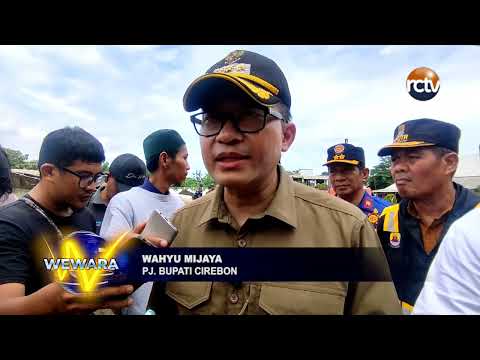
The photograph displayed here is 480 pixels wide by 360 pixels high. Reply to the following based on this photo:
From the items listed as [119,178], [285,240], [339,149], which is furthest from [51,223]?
[339,149]

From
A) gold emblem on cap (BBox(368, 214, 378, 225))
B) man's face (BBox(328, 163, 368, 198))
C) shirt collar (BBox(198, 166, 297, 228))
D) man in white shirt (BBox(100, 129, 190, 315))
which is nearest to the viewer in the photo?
shirt collar (BBox(198, 166, 297, 228))

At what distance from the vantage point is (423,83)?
1.43 metres

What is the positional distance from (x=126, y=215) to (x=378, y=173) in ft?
3.90

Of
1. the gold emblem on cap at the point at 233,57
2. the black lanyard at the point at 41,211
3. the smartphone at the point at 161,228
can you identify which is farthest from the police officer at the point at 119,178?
the gold emblem on cap at the point at 233,57

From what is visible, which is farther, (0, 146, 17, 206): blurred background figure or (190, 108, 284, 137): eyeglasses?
(0, 146, 17, 206): blurred background figure

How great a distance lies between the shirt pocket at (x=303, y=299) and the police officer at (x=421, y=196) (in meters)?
0.29

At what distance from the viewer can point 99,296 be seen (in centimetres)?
140

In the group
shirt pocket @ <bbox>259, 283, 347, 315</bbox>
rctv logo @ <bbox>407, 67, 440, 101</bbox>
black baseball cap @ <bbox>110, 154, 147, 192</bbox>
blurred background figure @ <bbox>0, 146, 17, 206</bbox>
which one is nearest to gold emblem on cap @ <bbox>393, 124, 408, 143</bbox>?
rctv logo @ <bbox>407, 67, 440, 101</bbox>

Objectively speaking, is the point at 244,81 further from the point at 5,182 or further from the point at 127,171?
the point at 5,182

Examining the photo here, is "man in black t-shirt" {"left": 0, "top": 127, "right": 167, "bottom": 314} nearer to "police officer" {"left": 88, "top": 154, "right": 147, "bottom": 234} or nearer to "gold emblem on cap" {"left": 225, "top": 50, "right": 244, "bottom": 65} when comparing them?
"police officer" {"left": 88, "top": 154, "right": 147, "bottom": 234}

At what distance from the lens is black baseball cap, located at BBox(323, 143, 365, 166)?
4.89ft

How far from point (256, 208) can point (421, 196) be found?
74 centimetres

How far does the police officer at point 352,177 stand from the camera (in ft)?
5.07
